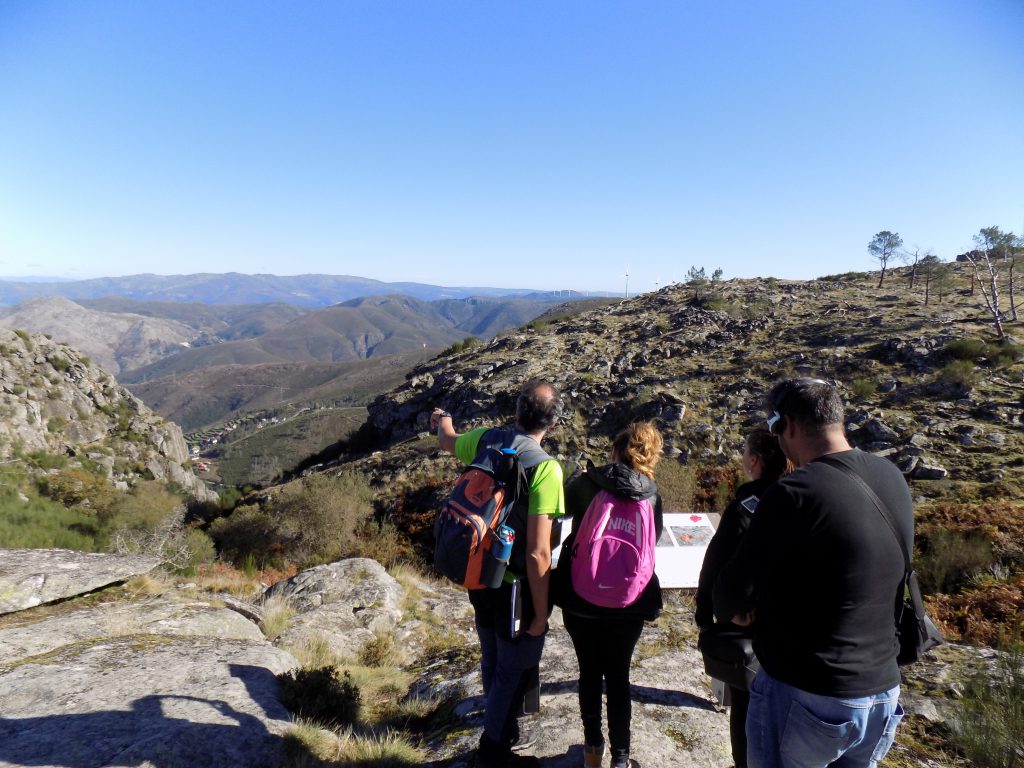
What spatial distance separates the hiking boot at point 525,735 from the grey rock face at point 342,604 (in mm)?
2567

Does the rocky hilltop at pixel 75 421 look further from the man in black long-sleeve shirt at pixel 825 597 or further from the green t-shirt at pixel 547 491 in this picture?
the man in black long-sleeve shirt at pixel 825 597

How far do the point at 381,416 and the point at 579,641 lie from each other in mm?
27526

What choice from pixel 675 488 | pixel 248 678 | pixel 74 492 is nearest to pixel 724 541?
pixel 248 678

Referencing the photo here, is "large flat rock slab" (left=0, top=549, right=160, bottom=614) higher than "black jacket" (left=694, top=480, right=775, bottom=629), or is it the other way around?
"black jacket" (left=694, top=480, right=775, bottom=629)

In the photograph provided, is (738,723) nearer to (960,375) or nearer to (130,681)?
(130,681)

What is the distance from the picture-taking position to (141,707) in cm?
326

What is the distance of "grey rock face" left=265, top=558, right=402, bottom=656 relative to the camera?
550cm

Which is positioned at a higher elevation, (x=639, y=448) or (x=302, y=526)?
(x=639, y=448)

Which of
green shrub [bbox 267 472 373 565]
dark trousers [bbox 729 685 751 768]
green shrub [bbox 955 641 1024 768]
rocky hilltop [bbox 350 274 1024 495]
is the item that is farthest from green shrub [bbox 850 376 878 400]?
dark trousers [bbox 729 685 751 768]

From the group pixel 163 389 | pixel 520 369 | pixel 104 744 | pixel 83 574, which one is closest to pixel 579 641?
pixel 104 744

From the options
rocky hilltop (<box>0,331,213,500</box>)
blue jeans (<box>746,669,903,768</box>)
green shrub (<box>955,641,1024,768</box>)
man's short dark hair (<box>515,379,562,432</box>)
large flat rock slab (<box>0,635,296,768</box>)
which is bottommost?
rocky hilltop (<box>0,331,213,500</box>)

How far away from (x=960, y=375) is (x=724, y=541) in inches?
787

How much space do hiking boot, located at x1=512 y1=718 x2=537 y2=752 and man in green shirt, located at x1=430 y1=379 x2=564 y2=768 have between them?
0.97 feet

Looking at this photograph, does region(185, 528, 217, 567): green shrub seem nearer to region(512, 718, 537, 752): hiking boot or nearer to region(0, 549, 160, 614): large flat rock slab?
region(0, 549, 160, 614): large flat rock slab
